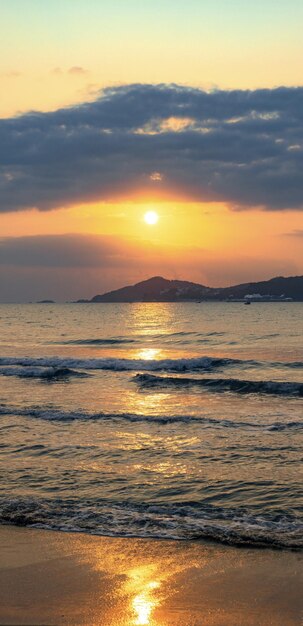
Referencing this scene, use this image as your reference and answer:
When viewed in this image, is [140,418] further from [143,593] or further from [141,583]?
[143,593]

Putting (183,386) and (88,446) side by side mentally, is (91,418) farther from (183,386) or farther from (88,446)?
(183,386)

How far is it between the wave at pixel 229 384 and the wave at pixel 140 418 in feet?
29.6

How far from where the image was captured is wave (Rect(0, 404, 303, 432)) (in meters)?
21.5

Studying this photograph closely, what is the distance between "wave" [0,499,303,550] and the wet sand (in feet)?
1.28

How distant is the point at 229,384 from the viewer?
34.6 metres

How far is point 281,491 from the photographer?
535 inches

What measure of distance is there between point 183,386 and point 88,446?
1731 cm

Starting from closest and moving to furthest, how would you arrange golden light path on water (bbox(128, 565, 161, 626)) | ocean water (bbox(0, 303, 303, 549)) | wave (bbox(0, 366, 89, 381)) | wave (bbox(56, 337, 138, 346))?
golden light path on water (bbox(128, 565, 161, 626)) → ocean water (bbox(0, 303, 303, 549)) → wave (bbox(0, 366, 89, 381)) → wave (bbox(56, 337, 138, 346))

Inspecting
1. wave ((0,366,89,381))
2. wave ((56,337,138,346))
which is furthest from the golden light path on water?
wave ((56,337,138,346))

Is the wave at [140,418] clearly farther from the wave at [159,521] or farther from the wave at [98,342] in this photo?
the wave at [98,342]

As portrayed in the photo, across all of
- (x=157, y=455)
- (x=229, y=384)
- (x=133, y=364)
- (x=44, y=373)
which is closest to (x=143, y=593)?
(x=157, y=455)

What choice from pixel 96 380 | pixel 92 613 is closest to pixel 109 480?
pixel 92 613

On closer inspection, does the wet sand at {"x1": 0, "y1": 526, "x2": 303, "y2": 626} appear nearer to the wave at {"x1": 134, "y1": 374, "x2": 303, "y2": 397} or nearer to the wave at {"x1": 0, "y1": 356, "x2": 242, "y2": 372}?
the wave at {"x1": 134, "y1": 374, "x2": 303, "y2": 397}

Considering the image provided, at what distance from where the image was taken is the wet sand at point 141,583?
25.4 feet
